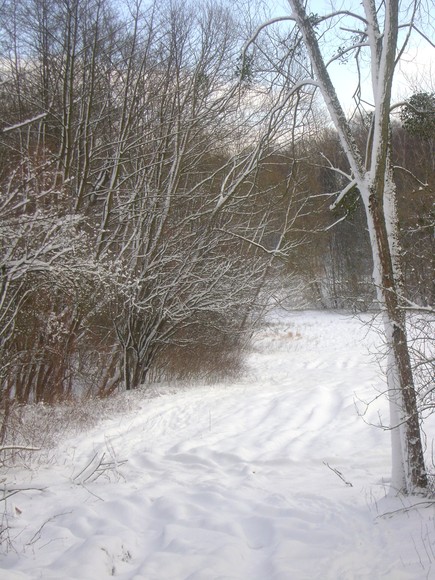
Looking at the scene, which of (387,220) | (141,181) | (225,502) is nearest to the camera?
(387,220)

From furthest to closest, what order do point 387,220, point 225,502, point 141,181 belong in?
point 141,181, point 225,502, point 387,220

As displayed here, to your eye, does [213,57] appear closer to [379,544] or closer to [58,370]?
[58,370]

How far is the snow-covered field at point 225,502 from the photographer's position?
3.81 metres

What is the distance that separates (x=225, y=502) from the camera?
5246 mm

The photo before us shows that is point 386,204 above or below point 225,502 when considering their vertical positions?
above

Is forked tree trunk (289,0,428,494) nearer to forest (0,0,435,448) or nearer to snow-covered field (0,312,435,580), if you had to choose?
snow-covered field (0,312,435,580)

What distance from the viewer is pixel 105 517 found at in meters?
4.90

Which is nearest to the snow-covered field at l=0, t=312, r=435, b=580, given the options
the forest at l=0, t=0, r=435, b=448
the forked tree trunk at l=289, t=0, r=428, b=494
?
the forked tree trunk at l=289, t=0, r=428, b=494

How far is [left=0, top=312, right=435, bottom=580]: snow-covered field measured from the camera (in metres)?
3.81

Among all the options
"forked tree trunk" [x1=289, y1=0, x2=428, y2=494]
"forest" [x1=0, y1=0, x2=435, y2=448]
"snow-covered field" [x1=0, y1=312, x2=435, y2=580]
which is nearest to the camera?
"snow-covered field" [x1=0, y1=312, x2=435, y2=580]

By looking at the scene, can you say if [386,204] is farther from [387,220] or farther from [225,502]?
[225,502]

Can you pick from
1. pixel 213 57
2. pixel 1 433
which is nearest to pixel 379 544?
pixel 1 433

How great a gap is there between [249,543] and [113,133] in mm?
10464

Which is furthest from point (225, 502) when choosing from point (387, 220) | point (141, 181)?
point (141, 181)
